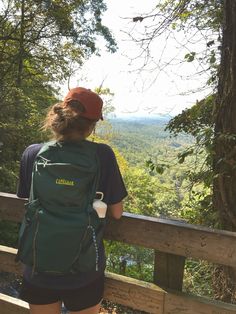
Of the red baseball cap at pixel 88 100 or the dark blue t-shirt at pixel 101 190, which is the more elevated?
the red baseball cap at pixel 88 100

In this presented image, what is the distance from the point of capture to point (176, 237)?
1.91m

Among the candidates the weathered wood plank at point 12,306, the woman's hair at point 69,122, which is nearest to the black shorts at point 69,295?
the weathered wood plank at point 12,306

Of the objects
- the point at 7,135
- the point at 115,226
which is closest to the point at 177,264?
the point at 115,226

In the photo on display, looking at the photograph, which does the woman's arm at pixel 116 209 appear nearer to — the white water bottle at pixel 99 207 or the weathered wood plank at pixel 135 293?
the white water bottle at pixel 99 207

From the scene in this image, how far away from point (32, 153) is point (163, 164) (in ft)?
5.64

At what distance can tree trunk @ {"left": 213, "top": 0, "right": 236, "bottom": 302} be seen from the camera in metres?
2.84

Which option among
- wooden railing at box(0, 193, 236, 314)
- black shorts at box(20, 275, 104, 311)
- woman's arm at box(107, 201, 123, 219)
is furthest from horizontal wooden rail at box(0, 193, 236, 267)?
black shorts at box(20, 275, 104, 311)

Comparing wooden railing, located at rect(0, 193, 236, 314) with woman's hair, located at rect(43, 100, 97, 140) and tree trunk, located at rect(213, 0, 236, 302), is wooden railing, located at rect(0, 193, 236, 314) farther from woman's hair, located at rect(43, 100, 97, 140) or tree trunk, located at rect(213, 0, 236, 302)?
tree trunk, located at rect(213, 0, 236, 302)

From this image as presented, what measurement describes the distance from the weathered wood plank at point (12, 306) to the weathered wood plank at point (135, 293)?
517 mm

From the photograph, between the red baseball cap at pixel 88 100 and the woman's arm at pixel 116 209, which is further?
the woman's arm at pixel 116 209

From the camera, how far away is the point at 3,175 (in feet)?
34.0

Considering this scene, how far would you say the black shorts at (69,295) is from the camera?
5.60ft

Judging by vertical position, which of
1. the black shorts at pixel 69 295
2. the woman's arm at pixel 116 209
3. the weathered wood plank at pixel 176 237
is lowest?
the black shorts at pixel 69 295

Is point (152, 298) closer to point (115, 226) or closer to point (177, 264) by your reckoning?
point (177, 264)
